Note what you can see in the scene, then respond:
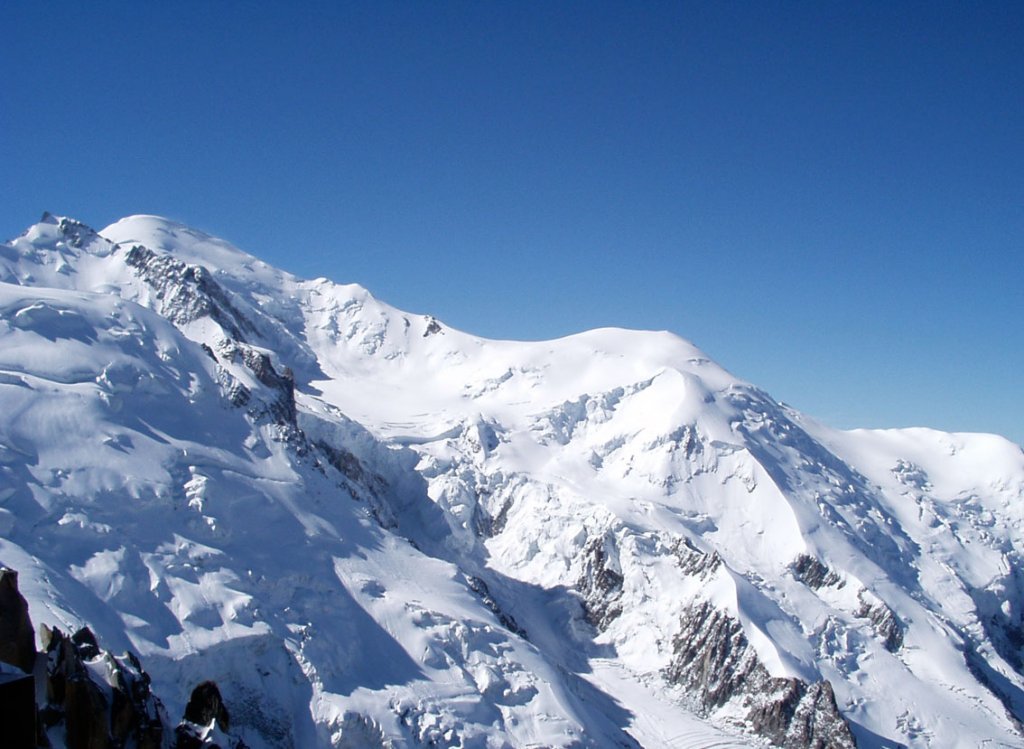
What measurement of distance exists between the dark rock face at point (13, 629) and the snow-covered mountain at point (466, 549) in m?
43.8

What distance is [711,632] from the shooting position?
12850cm

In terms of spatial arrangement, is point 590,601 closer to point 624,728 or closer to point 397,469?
point 624,728

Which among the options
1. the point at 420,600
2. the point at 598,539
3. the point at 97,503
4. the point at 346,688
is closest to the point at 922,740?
the point at 598,539

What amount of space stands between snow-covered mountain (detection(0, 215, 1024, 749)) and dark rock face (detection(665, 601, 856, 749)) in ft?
1.08

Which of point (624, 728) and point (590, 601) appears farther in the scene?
point (590, 601)

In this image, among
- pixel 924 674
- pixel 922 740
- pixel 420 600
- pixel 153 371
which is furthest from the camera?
pixel 924 674

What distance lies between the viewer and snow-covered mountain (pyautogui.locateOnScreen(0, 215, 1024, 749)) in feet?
274

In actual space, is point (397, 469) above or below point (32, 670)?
above

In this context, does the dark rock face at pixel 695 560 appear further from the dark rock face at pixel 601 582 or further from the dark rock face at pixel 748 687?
the dark rock face at pixel 601 582

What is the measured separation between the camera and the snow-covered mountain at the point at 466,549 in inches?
3290

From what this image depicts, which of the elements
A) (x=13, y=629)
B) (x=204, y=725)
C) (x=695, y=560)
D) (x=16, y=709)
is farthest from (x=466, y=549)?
(x=16, y=709)

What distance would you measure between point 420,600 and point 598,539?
51.8 m

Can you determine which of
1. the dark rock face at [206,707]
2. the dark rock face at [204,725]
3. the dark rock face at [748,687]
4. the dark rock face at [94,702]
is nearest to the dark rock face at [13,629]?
the dark rock face at [94,702]

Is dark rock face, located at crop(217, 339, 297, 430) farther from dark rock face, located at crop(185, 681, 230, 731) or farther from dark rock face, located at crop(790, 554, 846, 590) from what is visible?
dark rock face, located at crop(790, 554, 846, 590)
